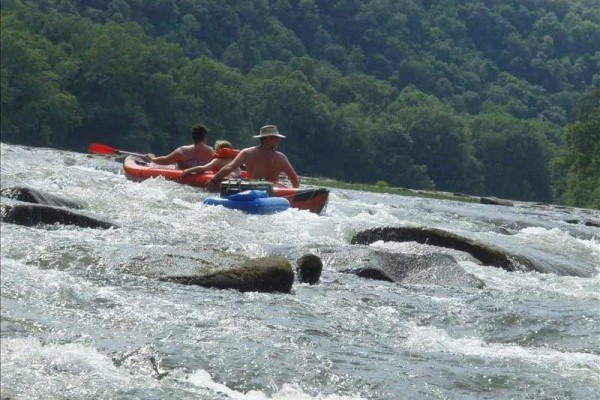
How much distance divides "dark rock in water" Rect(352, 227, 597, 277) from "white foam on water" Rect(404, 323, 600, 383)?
4117 mm

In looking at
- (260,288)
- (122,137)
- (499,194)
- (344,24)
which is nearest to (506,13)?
(344,24)

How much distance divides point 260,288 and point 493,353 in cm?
223

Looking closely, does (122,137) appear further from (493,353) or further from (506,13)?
(506,13)

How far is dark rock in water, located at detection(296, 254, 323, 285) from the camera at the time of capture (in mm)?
10766

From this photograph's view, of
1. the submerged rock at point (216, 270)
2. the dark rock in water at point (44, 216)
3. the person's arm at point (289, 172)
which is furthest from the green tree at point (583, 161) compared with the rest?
the submerged rock at point (216, 270)

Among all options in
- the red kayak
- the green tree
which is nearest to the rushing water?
the red kayak

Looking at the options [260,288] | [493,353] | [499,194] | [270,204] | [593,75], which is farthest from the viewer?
[593,75]

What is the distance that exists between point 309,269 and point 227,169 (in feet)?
21.2

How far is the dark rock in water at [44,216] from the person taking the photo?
12.0 meters

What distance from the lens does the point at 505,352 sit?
8.55 meters

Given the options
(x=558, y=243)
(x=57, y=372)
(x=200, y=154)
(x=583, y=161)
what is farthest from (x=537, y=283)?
(x=583, y=161)

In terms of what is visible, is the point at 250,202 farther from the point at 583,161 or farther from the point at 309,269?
the point at 583,161

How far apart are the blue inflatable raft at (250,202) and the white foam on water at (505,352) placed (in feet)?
21.2

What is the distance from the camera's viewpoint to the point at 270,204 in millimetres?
15609
